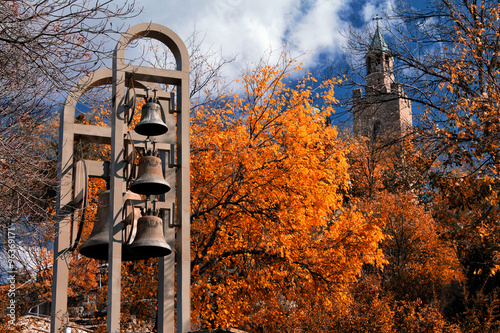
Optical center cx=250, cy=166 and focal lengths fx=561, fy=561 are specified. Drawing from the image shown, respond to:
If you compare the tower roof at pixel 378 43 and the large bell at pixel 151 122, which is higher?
the tower roof at pixel 378 43

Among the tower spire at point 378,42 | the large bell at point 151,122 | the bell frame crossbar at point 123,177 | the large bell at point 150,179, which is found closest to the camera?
the bell frame crossbar at point 123,177

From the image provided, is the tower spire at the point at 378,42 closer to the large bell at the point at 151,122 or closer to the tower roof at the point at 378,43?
the tower roof at the point at 378,43

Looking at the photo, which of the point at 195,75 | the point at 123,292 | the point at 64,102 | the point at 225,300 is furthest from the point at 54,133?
the point at 64,102

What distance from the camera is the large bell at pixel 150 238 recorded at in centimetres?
705

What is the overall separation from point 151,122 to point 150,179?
824 mm

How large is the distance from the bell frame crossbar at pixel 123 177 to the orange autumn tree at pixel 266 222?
4547 millimetres

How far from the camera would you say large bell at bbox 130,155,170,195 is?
24.0ft

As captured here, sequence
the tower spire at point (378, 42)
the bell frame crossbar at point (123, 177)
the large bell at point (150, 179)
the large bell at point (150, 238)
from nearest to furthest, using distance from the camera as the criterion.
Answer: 1. the large bell at point (150, 238)
2. the bell frame crossbar at point (123, 177)
3. the large bell at point (150, 179)
4. the tower spire at point (378, 42)

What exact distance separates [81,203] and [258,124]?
700 cm

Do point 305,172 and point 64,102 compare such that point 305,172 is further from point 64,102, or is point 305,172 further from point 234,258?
point 64,102

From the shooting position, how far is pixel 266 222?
13.3 m

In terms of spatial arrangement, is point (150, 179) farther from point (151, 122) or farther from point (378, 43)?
point (378, 43)

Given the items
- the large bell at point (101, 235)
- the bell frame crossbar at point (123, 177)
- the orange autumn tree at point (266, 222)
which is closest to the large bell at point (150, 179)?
the bell frame crossbar at point (123, 177)

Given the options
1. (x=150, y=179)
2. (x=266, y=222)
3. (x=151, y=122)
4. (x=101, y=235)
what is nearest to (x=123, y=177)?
(x=150, y=179)
